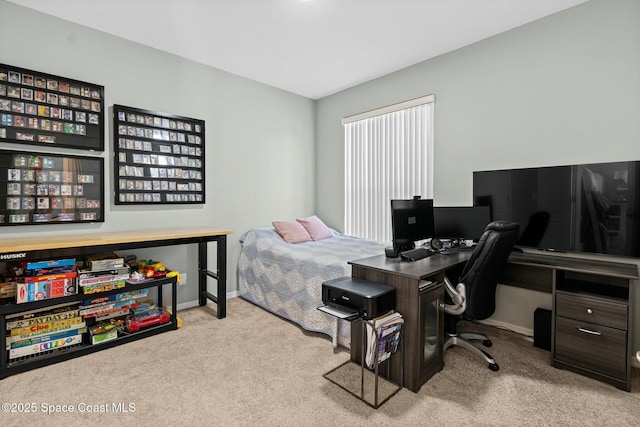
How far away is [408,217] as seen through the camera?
246 centimetres

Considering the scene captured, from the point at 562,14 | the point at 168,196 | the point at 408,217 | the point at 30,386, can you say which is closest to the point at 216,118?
the point at 168,196

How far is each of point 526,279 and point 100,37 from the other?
174 inches

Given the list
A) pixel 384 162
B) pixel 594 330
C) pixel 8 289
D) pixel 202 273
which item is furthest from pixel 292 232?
pixel 594 330

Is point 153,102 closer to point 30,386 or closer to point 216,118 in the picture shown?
point 216,118

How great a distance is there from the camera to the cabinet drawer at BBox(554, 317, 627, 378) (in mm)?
1915

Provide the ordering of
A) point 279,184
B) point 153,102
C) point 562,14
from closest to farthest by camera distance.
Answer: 1. point 562,14
2. point 153,102
3. point 279,184

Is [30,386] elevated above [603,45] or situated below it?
below

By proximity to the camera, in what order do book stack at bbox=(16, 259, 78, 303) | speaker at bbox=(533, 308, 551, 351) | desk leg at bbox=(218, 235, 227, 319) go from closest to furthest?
book stack at bbox=(16, 259, 78, 303)
speaker at bbox=(533, 308, 551, 351)
desk leg at bbox=(218, 235, 227, 319)

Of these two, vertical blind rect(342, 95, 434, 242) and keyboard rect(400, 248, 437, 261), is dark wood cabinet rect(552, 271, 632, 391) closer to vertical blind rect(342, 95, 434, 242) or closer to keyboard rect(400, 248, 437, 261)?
Answer: keyboard rect(400, 248, 437, 261)

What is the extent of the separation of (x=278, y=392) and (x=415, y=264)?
4.07 ft

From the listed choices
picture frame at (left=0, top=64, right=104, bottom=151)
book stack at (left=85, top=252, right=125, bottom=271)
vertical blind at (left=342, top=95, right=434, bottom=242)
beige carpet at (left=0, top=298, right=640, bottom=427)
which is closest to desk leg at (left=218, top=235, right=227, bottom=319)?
beige carpet at (left=0, top=298, right=640, bottom=427)

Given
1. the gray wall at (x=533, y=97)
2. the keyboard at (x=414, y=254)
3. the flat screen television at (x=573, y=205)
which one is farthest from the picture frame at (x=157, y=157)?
the flat screen television at (x=573, y=205)

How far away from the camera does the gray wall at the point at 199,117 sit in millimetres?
2514

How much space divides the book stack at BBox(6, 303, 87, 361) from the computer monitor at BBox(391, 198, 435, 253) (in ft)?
8.40
